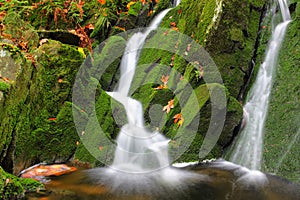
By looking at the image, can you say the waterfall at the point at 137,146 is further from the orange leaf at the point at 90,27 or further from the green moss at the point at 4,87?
the orange leaf at the point at 90,27

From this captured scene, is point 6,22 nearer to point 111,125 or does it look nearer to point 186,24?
point 111,125

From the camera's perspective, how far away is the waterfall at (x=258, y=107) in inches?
Result: 210

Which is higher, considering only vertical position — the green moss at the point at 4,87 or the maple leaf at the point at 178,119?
the green moss at the point at 4,87

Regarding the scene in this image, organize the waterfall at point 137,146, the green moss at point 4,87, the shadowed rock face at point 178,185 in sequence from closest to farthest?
the green moss at point 4,87 < the shadowed rock face at point 178,185 < the waterfall at point 137,146

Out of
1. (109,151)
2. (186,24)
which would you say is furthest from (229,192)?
(186,24)

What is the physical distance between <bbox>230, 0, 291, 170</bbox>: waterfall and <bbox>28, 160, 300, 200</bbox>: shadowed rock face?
34 centimetres

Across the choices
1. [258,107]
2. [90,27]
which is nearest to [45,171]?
[258,107]

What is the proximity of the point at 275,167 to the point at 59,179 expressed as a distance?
3.63 metres

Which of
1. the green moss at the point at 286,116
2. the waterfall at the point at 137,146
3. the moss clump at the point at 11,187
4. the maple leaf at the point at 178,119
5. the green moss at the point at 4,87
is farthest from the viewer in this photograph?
the maple leaf at the point at 178,119

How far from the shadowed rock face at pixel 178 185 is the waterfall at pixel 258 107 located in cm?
34

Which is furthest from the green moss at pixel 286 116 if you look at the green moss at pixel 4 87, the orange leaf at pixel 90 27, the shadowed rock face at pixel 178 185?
the orange leaf at pixel 90 27

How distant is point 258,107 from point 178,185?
2.51m

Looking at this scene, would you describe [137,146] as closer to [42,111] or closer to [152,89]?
[152,89]

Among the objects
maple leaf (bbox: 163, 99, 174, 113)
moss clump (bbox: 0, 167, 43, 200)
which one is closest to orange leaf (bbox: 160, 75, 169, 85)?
maple leaf (bbox: 163, 99, 174, 113)
